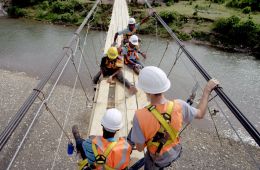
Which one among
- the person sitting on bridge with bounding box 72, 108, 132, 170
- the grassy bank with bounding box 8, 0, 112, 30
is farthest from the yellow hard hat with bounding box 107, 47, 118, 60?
the grassy bank with bounding box 8, 0, 112, 30

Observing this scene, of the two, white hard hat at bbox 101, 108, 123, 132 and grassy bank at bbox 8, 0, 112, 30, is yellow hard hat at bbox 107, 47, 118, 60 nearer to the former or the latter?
white hard hat at bbox 101, 108, 123, 132

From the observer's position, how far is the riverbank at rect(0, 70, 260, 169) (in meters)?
6.01

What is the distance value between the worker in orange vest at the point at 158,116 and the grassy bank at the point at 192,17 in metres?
14.9

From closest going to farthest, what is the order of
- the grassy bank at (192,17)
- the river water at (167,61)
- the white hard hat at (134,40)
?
the white hard hat at (134,40), the river water at (167,61), the grassy bank at (192,17)

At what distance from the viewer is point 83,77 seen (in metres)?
11.0

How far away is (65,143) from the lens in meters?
6.42

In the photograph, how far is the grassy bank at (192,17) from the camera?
15836mm

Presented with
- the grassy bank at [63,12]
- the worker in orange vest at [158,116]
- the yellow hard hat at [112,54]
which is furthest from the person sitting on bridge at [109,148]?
the grassy bank at [63,12]

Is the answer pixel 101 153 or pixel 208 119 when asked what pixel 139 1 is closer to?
pixel 208 119

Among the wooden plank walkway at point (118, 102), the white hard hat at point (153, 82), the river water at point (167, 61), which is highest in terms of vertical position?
the white hard hat at point (153, 82)

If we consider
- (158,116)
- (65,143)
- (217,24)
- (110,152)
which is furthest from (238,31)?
(158,116)

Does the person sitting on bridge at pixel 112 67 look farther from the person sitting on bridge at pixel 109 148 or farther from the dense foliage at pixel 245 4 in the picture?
the dense foliage at pixel 245 4

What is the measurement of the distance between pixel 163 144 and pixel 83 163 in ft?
3.01

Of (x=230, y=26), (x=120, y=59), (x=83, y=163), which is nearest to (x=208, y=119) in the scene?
(x=120, y=59)
